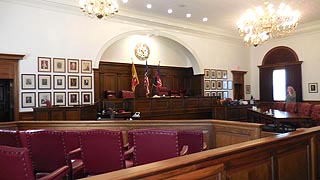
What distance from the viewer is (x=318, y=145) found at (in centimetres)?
330

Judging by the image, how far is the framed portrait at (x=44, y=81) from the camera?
9289mm

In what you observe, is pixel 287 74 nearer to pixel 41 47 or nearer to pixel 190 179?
pixel 41 47

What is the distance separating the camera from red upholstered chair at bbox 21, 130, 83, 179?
9.93ft

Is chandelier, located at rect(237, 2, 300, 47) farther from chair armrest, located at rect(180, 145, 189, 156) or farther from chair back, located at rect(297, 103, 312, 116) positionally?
chair armrest, located at rect(180, 145, 189, 156)

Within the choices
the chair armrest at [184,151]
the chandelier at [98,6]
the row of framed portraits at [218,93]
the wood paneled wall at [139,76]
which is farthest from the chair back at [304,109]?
the chair armrest at [184,151]

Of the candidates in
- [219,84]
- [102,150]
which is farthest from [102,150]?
[219,84]

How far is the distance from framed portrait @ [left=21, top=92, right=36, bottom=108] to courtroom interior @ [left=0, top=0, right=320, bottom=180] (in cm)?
4

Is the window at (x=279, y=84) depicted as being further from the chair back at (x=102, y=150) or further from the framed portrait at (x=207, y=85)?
the chair back at (x=102, y=150)

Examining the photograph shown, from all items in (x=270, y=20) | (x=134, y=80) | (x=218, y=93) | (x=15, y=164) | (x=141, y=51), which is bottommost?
(x=15, y=164)

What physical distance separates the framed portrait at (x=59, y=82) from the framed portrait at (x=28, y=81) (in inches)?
28.0

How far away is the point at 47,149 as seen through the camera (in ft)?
9.98

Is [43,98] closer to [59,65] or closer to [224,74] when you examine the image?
[59,65]

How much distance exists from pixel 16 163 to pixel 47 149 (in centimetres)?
111

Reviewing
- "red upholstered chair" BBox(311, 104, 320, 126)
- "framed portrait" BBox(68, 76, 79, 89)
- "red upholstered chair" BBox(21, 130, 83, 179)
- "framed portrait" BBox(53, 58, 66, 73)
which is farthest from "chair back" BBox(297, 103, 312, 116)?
"red upholstered chair" BBox(21, 130, 83, 179)
